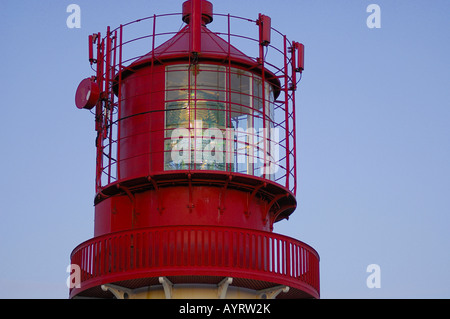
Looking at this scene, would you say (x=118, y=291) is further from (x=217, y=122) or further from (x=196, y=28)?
(x=196, y=28)

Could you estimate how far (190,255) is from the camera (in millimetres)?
35438

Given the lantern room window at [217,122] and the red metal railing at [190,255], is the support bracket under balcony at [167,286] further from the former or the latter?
the lantern room window at [217,122]

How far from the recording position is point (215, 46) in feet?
126

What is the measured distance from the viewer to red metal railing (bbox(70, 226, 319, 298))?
35.3 m

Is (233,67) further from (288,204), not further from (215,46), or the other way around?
(288,204)

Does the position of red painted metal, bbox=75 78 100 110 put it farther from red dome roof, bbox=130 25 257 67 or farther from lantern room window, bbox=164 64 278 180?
lantern room window, bbox=164 64 278 180

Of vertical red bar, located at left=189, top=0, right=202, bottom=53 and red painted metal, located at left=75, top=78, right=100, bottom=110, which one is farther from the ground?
vertical red bar, located at left=189, top=0, right=202, bottom=53

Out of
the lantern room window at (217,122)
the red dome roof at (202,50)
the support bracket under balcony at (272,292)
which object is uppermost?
the red dome roof at (202,50)

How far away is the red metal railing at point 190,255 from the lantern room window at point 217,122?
205 centimetres

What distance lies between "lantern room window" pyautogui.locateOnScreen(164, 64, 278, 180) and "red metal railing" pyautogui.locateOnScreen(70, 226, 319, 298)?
2.05 meters

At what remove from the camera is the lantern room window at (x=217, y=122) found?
36938 millimetres

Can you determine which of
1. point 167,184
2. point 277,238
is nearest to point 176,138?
point 167,184

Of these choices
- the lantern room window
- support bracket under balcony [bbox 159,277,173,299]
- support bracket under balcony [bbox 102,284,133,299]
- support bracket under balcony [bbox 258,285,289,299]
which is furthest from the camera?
the lantern room window

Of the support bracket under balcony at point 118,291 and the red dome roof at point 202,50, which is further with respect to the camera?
the red dome roof at point 202,50
